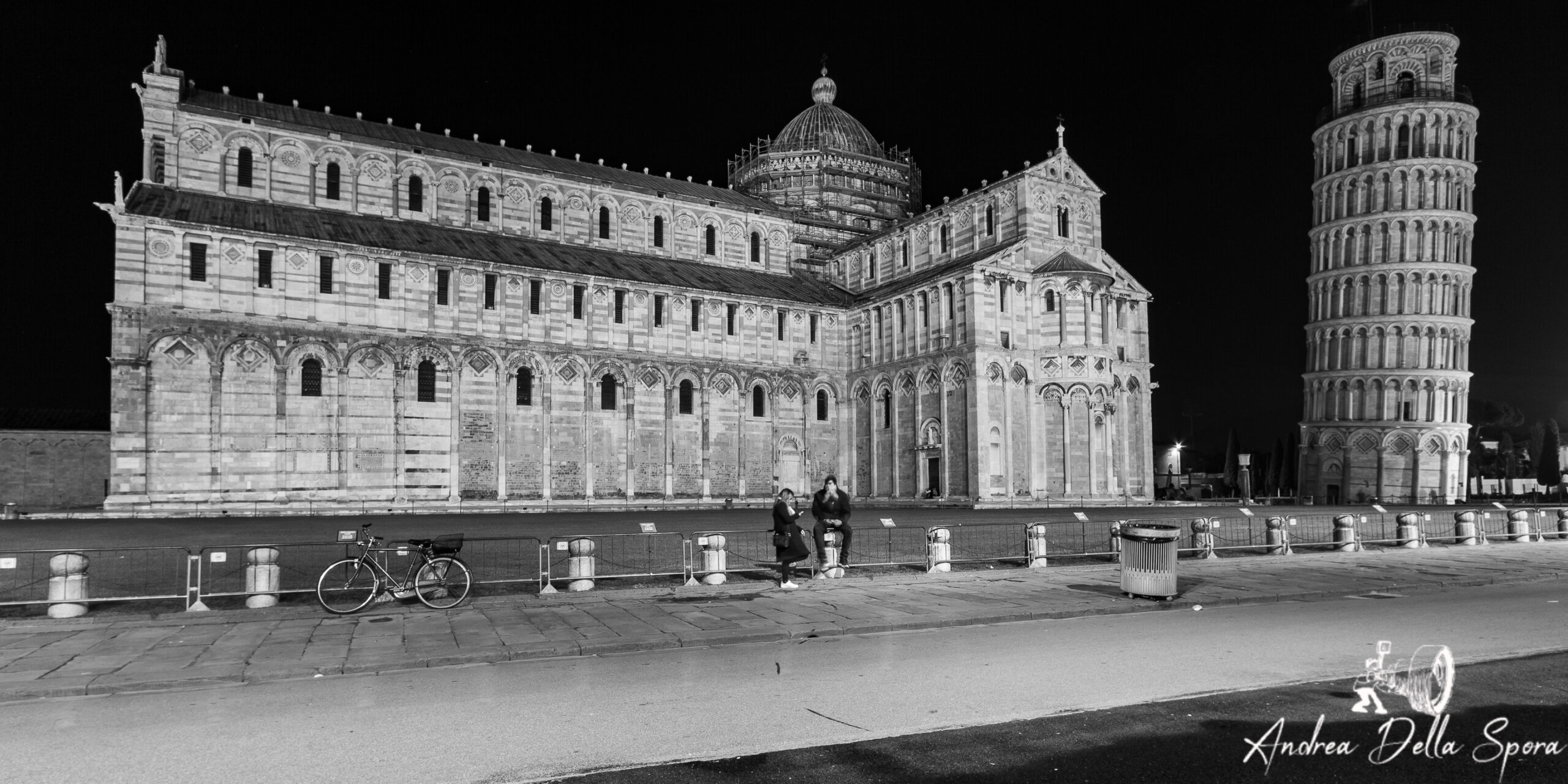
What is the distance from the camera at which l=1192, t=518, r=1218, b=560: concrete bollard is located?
22469mm

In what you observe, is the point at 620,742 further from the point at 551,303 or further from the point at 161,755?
the point at 551,303

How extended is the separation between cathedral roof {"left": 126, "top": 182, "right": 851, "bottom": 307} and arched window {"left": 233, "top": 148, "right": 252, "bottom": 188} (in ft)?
3.50

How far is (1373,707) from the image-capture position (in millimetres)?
7805

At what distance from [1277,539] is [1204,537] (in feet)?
8.52

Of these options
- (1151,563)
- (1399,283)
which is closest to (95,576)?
(1151,563)

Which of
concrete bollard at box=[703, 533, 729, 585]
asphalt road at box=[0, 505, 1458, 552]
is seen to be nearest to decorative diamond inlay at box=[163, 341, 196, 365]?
asphalt road at box=[0, 505, 1458, 552]

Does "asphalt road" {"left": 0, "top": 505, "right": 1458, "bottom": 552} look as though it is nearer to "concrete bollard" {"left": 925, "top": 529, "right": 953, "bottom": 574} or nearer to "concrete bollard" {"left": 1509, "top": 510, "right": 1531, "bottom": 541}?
"concrete bollard" {"left": 925, "top": 529, "right": 953, "bottom": 574}

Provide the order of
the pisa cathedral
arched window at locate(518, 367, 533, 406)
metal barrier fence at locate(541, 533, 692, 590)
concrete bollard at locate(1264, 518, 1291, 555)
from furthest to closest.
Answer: arched window at locate(518, 367, 533, 406) → the pisa cathedral → concrete bollard at locate(1264, 518, 1291, 555) → metal barrier fence at locate(541, 533, 692, 590)

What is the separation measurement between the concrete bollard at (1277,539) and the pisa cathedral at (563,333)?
77.1 ft

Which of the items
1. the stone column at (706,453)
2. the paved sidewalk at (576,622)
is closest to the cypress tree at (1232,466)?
the stone column at (706,453)

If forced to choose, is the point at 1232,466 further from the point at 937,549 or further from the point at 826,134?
the point at 937,549

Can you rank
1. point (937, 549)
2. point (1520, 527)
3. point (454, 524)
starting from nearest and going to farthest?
1. point (937, 549)
2. point (1520, 527)
3. point (454, 524)

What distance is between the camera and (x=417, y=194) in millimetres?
49500

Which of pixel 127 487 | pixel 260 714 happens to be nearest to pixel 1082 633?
pixel 260 714
